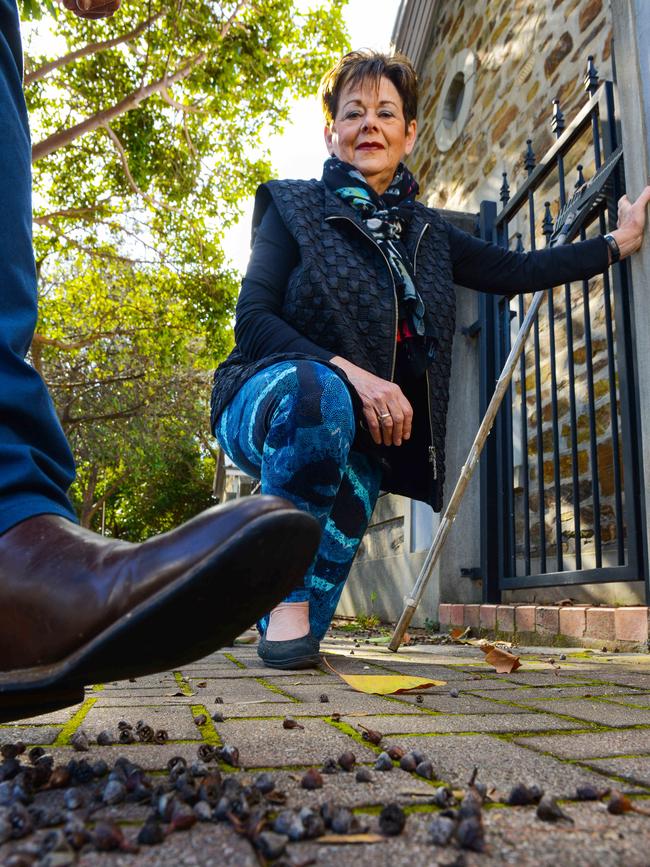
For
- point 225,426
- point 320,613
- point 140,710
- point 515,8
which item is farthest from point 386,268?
point 515,8

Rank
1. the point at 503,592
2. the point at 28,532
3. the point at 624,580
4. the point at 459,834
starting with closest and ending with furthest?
1. the point at 459,834
2. the point at 28,532
3. the point at 624,580
4. the point at 503,592

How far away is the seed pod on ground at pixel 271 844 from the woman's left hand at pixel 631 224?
2.64 meters

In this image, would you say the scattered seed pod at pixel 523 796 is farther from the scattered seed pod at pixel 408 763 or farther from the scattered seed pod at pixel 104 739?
the scattered seed pod at pixel 104 739

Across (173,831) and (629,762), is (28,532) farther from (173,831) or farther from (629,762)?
(629,762)

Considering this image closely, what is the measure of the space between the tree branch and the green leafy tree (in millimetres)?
21

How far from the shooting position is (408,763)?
3.55 feet

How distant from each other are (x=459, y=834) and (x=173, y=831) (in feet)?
0.97

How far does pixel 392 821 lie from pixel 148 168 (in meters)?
10.1

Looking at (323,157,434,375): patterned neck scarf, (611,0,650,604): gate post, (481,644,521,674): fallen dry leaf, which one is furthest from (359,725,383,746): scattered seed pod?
(611,0,650,604): gate post

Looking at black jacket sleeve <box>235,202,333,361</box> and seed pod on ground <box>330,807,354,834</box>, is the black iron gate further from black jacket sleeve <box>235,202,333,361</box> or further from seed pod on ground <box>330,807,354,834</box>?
seed pod on ground <box>330,807,354,834</box>

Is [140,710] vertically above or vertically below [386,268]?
below

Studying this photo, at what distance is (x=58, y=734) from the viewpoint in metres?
1.36

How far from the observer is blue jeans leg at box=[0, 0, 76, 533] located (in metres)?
1.18

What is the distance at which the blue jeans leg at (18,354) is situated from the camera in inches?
46.4
